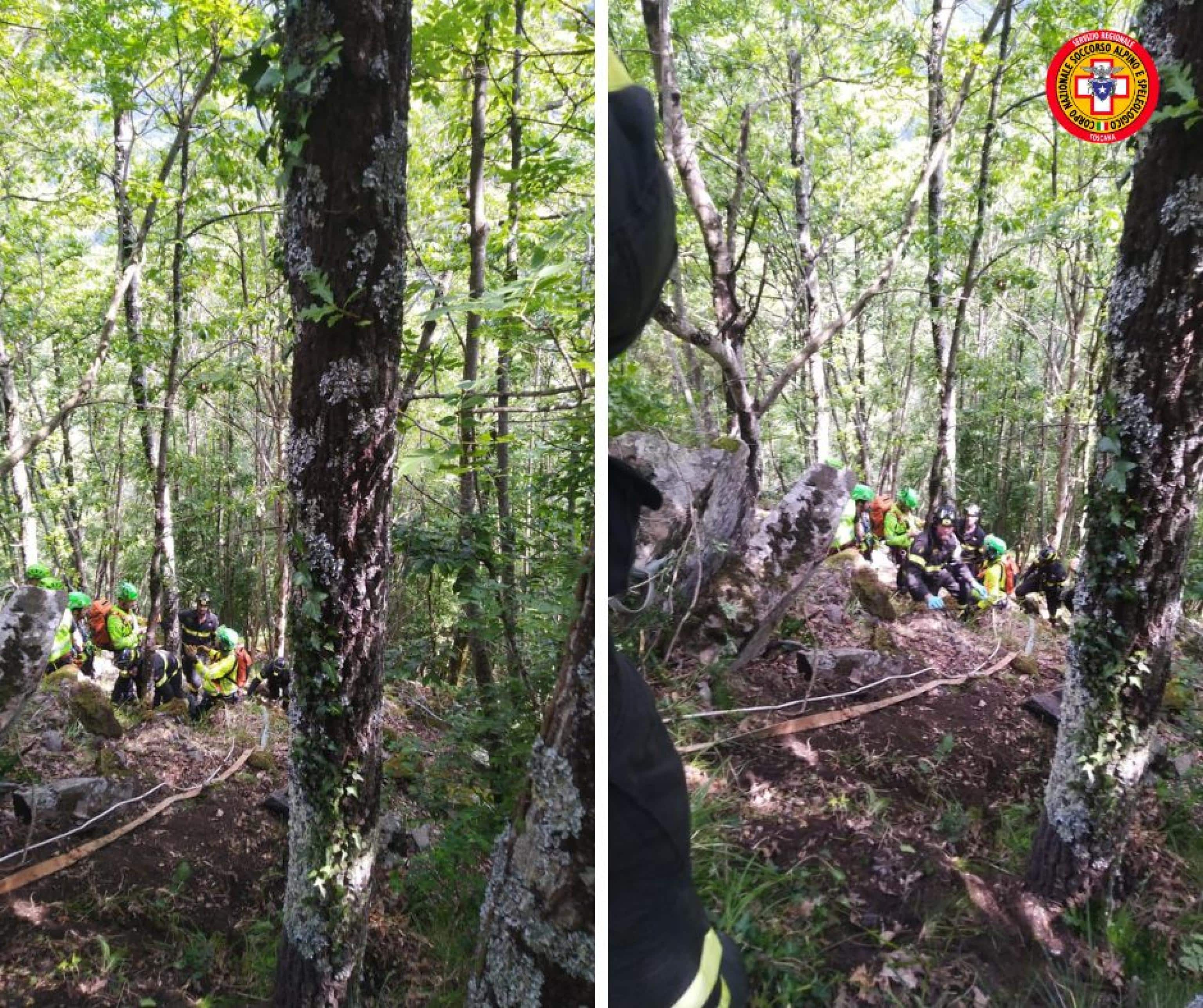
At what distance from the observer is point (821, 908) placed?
45cm

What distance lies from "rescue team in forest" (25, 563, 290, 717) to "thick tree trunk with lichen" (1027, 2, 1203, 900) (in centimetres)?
142

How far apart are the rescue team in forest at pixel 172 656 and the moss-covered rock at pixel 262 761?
133 millimetres

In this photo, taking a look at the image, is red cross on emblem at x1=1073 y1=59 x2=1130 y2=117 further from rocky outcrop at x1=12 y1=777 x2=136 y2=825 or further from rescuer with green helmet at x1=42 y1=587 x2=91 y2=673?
rescuer with green helmet at x1=42 y1=587 x2=91 y2=673

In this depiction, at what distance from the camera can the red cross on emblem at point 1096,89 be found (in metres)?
0.70

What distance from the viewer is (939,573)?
1602 mm

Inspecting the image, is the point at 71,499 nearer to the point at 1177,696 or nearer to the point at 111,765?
the point at 111,765

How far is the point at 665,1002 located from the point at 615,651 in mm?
117

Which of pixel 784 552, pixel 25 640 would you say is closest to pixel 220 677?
pixel 25 640

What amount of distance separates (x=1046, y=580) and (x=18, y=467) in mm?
3074

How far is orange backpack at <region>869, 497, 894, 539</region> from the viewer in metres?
1.79

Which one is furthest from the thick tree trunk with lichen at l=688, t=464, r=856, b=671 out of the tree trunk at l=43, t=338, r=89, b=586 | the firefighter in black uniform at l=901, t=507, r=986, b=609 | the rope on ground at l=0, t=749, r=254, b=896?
the tree trunk at l=43, t=338, r=89, b=586

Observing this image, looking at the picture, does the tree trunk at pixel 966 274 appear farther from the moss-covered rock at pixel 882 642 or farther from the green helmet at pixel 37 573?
the green helmet at pixel 37 573

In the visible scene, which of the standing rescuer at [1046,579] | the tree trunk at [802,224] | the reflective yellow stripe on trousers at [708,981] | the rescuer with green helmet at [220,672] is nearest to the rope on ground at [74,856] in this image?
the rescuer with green helmet at [220,672]

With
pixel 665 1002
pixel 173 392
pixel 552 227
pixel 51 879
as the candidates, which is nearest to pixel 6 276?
pixel 173 392
